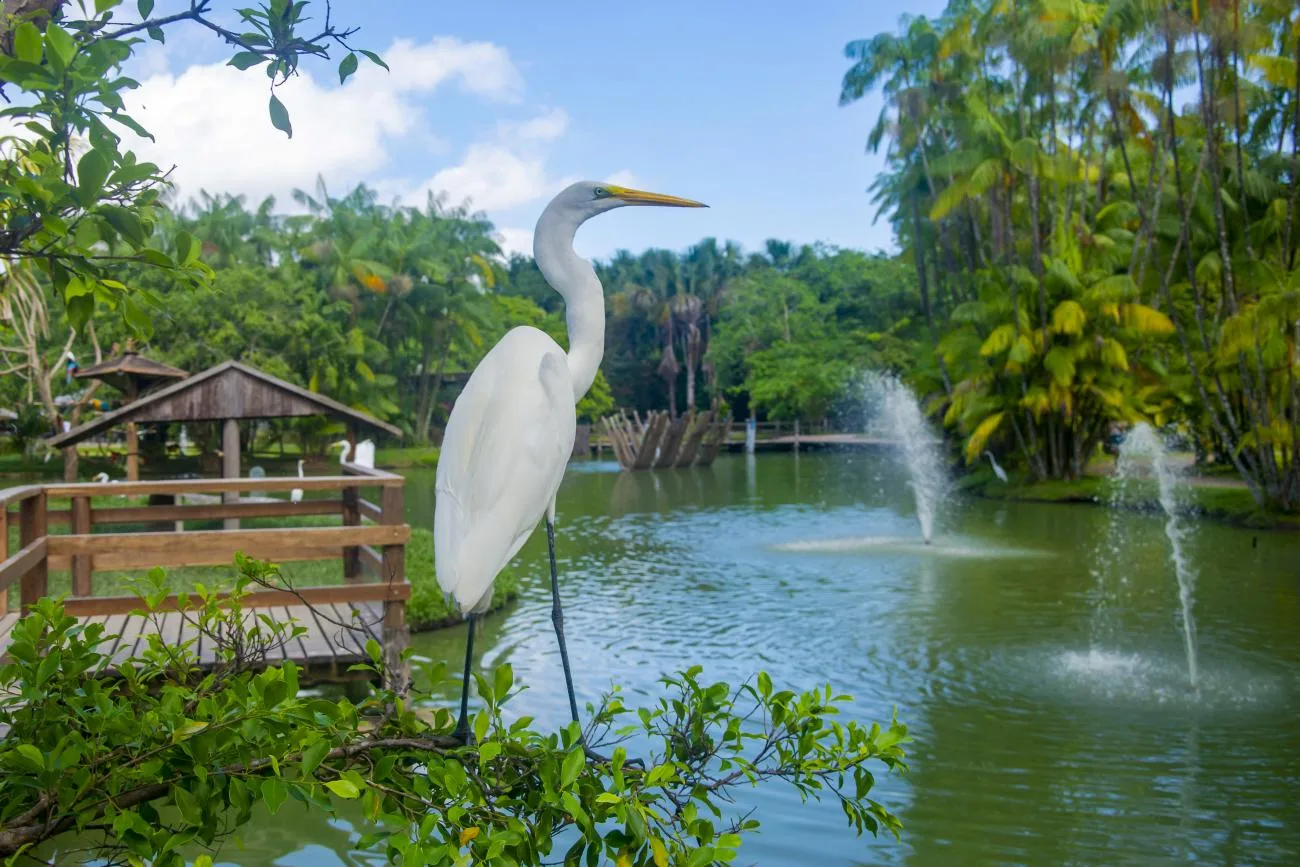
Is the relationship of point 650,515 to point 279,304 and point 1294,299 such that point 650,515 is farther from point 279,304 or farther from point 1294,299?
point 279,304

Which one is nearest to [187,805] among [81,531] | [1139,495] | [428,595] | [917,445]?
[81,531]

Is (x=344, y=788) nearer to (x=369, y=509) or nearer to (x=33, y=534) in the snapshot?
(x=33, y=534)

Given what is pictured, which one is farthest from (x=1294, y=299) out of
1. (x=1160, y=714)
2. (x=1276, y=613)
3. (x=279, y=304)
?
(x=279, y=304)

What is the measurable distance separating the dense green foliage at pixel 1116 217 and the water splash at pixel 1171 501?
0.87 m

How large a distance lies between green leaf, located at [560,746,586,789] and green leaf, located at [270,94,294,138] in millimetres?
1188

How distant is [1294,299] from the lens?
40.3 feet

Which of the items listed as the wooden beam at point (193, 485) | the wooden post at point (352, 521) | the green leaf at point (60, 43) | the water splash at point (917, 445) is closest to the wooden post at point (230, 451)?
the wooden post at point (352, 521)

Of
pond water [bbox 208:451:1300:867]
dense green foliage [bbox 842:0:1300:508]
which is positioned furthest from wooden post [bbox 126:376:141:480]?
dense green foliage [bbox 842:0:1300:508]

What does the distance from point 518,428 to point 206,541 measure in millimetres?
3329

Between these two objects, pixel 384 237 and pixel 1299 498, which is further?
pixel 384 237

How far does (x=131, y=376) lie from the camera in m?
14.2

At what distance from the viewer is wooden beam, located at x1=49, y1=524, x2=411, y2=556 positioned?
188 inches

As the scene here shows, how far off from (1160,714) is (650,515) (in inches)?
432

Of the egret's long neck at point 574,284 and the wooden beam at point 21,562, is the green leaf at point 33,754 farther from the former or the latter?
the wooden beam at point 21,562
